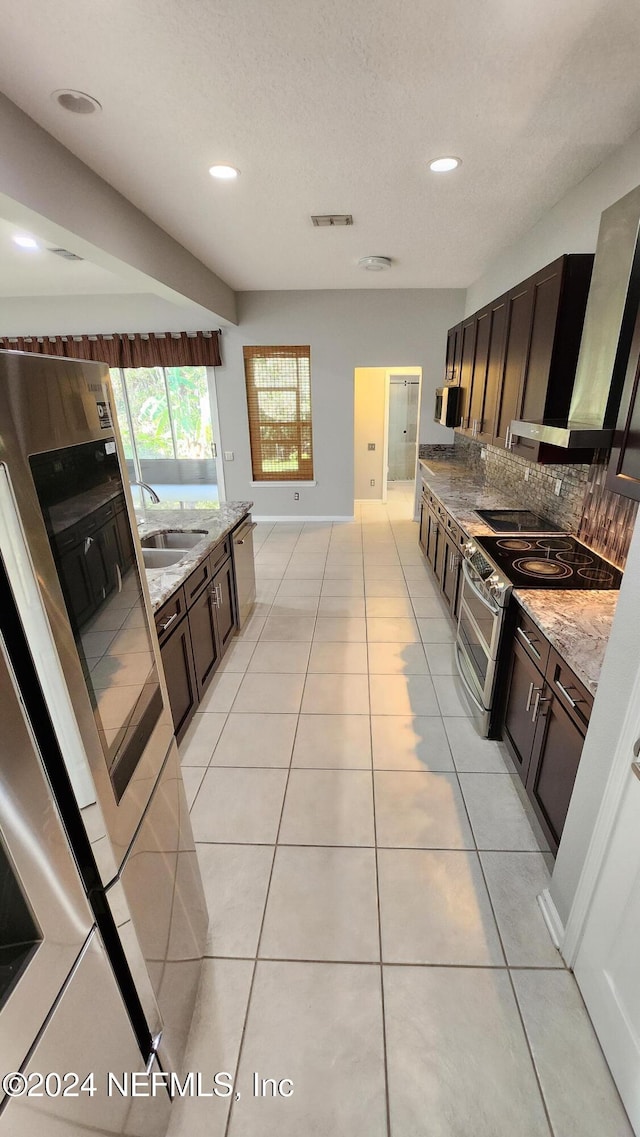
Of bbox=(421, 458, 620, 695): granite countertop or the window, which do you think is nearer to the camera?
bbox=(421, 458, 620, 695): granite countertop

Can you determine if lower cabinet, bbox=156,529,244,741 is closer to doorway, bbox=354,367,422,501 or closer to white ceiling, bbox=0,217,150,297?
white ceiling, bbox=0,217,150,297

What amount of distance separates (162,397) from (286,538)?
2567 mm

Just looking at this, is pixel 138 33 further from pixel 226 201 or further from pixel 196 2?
pixel 226 201

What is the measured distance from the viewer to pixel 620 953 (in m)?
Result: 1.17

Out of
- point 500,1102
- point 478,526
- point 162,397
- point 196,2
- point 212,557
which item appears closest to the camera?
point 500,1102

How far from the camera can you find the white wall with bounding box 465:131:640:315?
225 cm

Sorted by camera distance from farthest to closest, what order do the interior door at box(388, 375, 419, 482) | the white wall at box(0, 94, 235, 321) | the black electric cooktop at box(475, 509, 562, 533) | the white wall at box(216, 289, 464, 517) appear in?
1. the interior door at box(388, 375, 419, 482)
2. the white wall at box(216, 289, 464, 517)
3. the black electric cooktop at box(475, 509, 562, 533)
4. the white wall at box(0, 94, 235, 321)

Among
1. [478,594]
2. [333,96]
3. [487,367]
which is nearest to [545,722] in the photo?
[478,594]

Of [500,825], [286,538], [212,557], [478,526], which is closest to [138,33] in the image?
[212,557]

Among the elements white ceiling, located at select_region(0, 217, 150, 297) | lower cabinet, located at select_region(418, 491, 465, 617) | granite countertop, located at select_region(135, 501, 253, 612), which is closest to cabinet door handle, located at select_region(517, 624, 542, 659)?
lower cabinet, located at select_region(418, 491, 465, 617)

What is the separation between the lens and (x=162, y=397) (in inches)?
243

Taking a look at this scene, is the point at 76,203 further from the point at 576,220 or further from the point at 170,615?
the point at 576,220

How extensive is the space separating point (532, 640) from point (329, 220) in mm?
3146

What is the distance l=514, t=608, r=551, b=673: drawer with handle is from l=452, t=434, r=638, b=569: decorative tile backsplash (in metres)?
0.63
